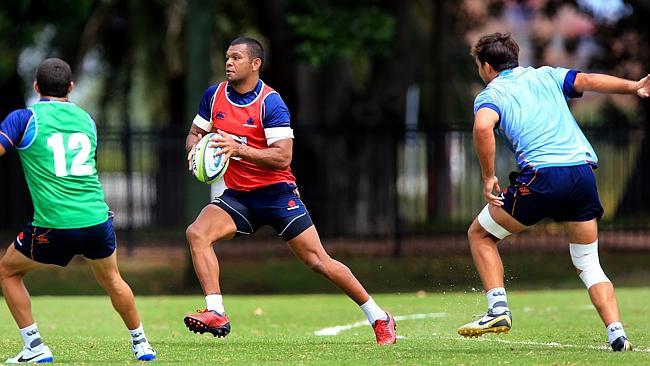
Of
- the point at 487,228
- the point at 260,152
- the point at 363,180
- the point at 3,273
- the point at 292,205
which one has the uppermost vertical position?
the point at 260,152

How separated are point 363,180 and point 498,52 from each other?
46.4ft

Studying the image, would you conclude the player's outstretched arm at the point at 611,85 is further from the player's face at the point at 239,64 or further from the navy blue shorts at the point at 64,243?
the navy blue shorts at the point at 64,243

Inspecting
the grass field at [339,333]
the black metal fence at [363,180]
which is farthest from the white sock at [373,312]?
the black metal fence at [363,180]

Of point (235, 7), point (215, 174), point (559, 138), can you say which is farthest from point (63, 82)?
point (235, 7)

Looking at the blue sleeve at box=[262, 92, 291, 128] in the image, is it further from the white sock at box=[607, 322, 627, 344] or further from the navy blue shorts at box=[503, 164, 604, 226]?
the white sock at box=[607, 322, 627, 344]

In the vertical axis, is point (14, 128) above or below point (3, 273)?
above

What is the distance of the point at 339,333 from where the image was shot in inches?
440

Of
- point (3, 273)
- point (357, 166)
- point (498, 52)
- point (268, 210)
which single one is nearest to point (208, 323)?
point (268, 210)

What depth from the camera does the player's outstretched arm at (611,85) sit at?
8383 mm

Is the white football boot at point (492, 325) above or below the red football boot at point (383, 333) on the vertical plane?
above

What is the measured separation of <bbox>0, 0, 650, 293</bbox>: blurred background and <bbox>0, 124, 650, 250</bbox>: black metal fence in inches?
1.1

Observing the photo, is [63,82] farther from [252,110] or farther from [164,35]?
[164,35]

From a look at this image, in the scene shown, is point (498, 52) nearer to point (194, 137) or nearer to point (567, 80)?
point (567, 80)

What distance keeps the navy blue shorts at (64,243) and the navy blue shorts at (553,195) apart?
2.76 meters
